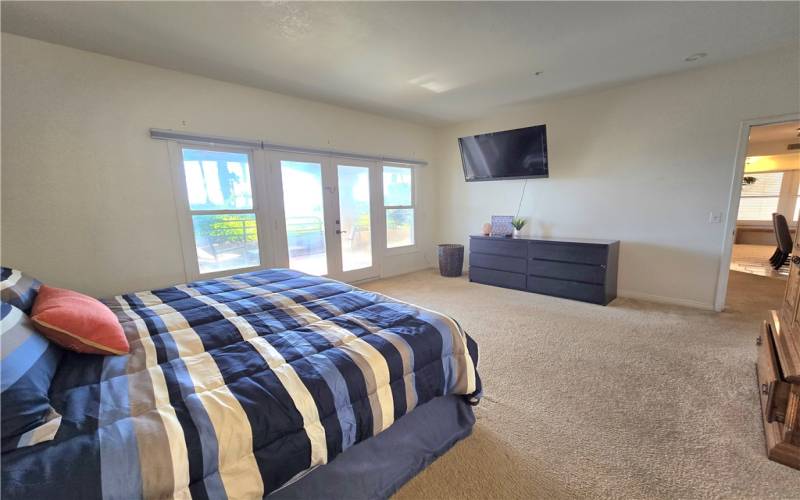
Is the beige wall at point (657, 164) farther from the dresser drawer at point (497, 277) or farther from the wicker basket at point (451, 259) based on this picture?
the wicker basket at point (451, 259)

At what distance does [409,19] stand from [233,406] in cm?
246

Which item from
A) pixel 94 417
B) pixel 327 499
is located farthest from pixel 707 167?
pixel 94 417

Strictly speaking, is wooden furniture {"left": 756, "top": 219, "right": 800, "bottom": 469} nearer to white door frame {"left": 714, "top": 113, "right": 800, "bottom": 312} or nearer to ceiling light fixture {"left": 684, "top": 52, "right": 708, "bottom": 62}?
white door frame {"left": 714, "top": 113, "right": 800, "bottom": 312}

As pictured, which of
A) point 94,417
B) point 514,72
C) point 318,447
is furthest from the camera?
point 514,72

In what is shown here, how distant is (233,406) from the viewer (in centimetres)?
94

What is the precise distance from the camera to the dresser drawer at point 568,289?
348 centimetres

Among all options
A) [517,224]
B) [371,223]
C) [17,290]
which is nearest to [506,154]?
[517,224]

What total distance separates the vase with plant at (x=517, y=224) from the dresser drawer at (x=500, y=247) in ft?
1.24

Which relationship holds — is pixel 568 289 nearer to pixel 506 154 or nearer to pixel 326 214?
pixel 506 154

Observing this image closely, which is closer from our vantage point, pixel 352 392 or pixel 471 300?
pixel 352 392

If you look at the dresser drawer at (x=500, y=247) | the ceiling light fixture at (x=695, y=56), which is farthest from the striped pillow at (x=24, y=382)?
the ceiling light fixture at (x=695, y=56)

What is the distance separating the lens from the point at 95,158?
102 inches

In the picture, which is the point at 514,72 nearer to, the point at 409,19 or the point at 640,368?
the point at 409,19

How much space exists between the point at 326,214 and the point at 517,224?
2.63 meters
